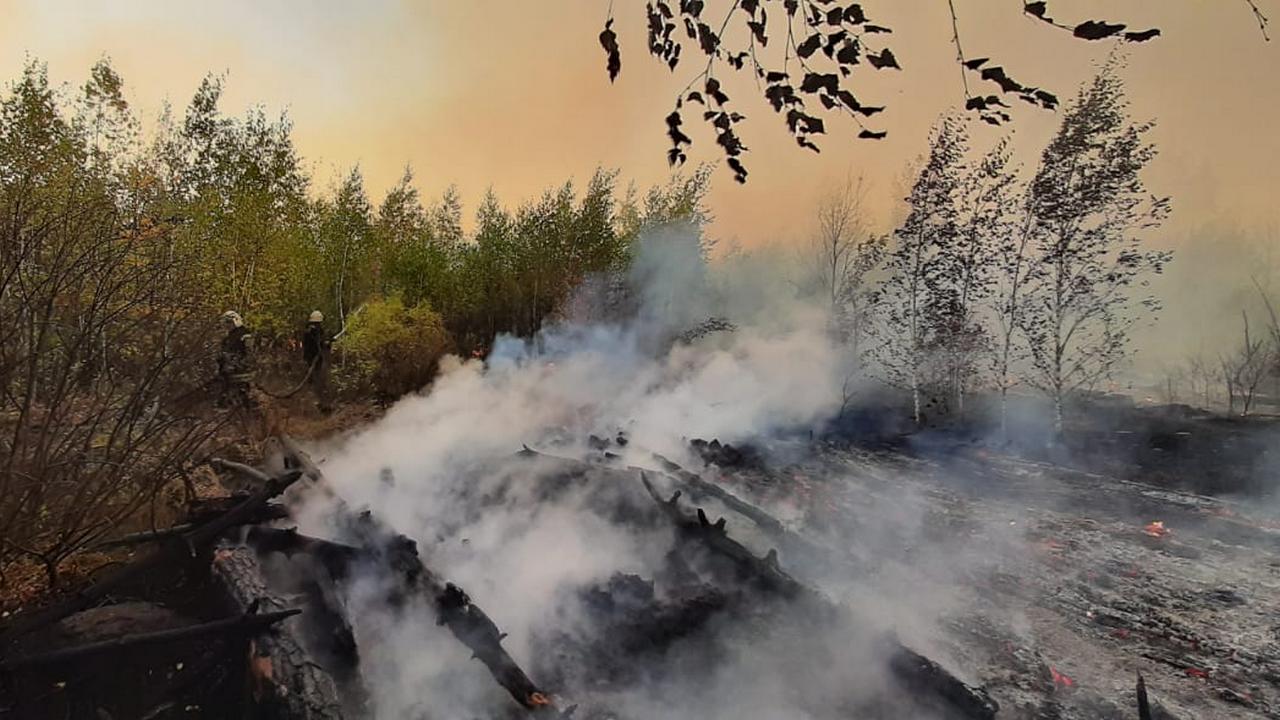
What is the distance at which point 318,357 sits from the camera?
39.8ft

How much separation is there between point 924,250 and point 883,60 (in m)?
17.7

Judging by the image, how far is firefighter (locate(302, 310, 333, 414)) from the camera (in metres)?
12.0

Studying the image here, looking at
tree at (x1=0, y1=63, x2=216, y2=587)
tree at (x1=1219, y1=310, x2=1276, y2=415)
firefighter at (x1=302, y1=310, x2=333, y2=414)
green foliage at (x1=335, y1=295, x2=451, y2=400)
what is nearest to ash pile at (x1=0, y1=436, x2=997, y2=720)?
tree at (x1=0, y1=63, x2=216, y2=587)

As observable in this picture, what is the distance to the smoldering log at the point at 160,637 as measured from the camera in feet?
11.9

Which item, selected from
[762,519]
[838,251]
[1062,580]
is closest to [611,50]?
[762,519]

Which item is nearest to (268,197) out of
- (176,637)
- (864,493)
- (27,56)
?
(27,56)

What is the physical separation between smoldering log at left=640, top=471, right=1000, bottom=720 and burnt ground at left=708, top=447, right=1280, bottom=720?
879mm

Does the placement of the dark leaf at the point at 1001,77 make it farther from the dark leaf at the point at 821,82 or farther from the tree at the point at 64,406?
the tree at the point at 64,406

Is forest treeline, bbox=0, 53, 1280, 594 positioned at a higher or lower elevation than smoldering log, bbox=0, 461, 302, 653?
higher

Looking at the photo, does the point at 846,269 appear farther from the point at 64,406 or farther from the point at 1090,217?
the point at 64,406

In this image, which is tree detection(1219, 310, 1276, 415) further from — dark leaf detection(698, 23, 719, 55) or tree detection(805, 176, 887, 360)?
dark leaf detection(698, 23, 719, 55)

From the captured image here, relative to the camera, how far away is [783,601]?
5543 mm

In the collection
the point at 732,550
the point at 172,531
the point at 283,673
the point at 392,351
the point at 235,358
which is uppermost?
the point at 235,358

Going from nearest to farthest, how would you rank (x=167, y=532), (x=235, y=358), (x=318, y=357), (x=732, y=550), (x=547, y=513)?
1. (x=167, y=532)
2. (x=732, y=550)
3. (x=547, y=513)
4. (x=235, y=358)
5. (x=318, y=357)
